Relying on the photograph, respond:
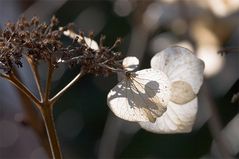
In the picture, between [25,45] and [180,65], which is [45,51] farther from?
[180,65]

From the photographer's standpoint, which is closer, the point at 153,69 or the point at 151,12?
the point at 153,69

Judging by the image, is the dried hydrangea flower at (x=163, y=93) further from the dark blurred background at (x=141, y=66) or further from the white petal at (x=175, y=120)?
the dark blurred background at (x=141, y=66)

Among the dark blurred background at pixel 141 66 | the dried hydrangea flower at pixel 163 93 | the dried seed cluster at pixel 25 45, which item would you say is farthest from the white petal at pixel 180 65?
the dark blurred background at pixel 141 66

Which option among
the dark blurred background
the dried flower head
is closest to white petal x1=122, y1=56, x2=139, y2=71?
the dried flower head

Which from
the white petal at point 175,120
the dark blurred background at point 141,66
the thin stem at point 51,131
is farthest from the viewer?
the dark blurred background at point 141,66

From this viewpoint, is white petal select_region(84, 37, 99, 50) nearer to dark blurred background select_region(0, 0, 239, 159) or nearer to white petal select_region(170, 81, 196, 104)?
white petal select_region(170, 81, 196, 104)

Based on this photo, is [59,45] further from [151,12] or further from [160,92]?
[151,12]

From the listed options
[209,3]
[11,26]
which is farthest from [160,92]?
[209,3]
